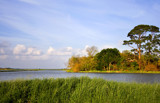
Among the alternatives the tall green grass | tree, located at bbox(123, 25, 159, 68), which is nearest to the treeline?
tree, located at bbox(123, 25, 159, 68)

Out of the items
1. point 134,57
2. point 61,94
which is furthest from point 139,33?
point 61,94

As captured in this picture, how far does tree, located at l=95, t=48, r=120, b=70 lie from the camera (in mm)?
44219

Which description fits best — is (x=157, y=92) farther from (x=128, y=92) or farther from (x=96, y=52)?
(x=96, y=52)

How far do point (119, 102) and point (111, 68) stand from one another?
127 ft

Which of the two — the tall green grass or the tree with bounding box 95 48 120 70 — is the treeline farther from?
the tall green grass

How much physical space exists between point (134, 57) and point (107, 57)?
288 inches

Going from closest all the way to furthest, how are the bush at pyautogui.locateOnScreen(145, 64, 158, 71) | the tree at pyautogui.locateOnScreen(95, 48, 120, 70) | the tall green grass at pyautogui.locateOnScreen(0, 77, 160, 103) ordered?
1. the tall green grass at pyautogui.locateOnScreen(0, 77, 160, 103)
2. the bush at pyautogui.locateOnScreen(145, 64, 158, 71)
3. the tree at pyautogui.locateOnScreen(95, 48, 120, 70)

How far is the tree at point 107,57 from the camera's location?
4422 cm

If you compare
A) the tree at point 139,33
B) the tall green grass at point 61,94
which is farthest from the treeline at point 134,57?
the tall green grass at point 61,94

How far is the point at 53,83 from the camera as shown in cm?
845

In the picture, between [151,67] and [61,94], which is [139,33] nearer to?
[151,67]

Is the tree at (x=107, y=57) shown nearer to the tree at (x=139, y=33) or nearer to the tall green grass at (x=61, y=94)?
the tree at (x=139, y=33)

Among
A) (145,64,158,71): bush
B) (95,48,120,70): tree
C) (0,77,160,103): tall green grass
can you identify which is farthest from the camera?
(95,48,120,70): tree

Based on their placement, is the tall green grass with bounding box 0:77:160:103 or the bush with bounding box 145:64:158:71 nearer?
the tall green grass with bounding box 0:77:160:103
